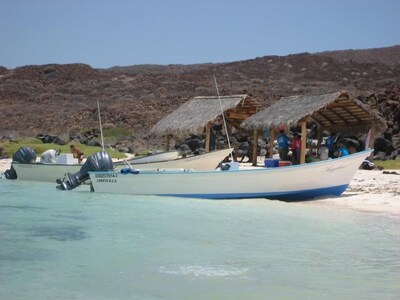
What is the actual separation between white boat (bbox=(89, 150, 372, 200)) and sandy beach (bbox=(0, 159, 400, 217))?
392 mm

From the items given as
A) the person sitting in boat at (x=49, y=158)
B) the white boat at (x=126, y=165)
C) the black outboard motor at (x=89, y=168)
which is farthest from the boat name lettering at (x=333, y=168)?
the person sitting in boat at (x=49, y=158)

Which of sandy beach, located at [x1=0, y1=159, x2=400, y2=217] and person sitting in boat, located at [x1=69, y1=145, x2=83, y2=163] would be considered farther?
person sitting in boat, located at [x1=69, y1=145, x2=83, y2=163]

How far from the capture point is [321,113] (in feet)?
66.3

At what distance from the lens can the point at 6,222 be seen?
1265 cm

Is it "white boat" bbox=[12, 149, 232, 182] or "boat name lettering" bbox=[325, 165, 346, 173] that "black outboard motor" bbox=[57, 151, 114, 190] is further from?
"boat name lettering" bbox=[325, 165, 346, 173]

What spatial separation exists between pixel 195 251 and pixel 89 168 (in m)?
7.69

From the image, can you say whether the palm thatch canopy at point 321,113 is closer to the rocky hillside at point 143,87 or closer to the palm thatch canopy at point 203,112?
the palm thatch canopy at point 203,112

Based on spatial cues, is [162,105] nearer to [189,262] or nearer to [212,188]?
[212,188]

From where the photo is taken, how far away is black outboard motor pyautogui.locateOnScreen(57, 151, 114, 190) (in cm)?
1661

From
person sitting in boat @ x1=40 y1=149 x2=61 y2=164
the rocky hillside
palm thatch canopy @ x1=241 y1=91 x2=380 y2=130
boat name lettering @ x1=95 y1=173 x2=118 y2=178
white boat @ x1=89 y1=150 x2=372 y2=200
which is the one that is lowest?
white boat @ x1=89 y1=150 x2=372 y2=200

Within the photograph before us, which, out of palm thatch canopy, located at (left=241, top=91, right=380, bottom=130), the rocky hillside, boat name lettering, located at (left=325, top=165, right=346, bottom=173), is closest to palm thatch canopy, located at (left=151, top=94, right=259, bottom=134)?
palm thatch canopy, located at (left=241, top=91, right=380, bottom=130)

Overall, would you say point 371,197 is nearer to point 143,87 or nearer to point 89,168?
point 89,168

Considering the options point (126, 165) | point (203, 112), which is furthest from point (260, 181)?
point (203, 112)

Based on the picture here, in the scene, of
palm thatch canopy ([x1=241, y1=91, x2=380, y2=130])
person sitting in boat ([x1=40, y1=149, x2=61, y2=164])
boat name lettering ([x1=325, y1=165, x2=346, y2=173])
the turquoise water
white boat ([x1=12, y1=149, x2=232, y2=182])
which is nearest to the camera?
the turquoise water
